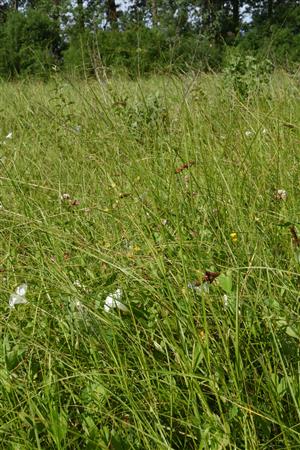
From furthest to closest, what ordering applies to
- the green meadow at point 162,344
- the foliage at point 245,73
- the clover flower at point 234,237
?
the foliage at point 245,73 < the clover flower at point 234,237 < the green meadow at point 162,344

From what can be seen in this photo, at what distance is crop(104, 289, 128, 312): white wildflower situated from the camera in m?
1.09

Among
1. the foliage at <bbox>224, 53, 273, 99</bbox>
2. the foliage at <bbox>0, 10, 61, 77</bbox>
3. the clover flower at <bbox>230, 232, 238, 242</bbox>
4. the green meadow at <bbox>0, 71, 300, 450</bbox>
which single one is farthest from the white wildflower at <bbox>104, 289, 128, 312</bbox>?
the foliage at <bbox>0, 10, 61, 77</bbox>

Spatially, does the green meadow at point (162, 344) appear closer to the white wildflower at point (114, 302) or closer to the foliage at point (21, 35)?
the white wildflower at point (114, 302)

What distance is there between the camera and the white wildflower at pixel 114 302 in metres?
1.09

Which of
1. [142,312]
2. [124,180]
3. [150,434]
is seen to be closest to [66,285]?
[142,312]

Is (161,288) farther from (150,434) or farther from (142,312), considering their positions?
(150,434)

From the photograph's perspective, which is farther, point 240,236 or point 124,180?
point 124,180

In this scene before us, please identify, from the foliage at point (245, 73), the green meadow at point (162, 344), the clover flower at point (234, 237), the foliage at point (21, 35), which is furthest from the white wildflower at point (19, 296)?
the foliage at point (21, 35)

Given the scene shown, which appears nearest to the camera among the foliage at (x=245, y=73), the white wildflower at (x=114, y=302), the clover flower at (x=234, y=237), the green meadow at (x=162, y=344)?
the green meadow at (x=162, y=344)

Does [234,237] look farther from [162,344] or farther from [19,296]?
[19,296]

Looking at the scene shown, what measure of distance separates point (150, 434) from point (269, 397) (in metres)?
0.21

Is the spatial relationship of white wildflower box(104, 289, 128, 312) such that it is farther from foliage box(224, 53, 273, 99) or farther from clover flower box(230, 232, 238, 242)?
foliage box(224, 53, 273, 99)

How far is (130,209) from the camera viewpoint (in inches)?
62.1

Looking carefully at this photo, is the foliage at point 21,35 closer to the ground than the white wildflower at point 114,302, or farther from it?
farther from it
